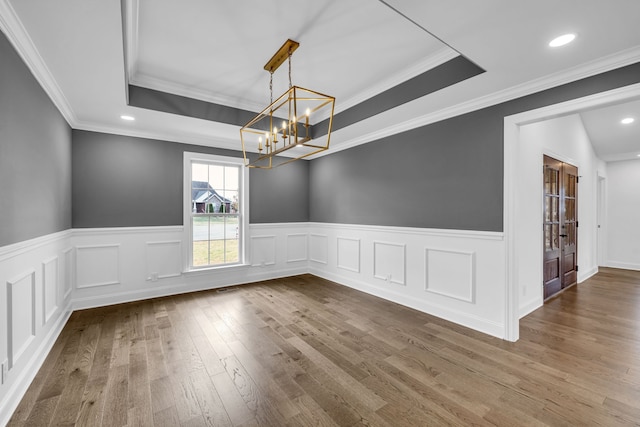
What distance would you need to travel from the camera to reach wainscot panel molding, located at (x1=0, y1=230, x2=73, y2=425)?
183 centimetres

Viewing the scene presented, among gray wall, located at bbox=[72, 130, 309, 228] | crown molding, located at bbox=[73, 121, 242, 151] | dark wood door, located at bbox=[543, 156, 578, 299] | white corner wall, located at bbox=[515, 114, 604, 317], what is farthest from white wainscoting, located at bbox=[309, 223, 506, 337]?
gray wall, located at bbox=[72, 130, 309, 228]

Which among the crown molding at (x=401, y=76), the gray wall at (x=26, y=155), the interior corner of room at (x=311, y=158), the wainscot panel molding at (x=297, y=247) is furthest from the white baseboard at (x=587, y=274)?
the gray wall at (x=26, y=155)

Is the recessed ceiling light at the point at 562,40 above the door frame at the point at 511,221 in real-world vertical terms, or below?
above

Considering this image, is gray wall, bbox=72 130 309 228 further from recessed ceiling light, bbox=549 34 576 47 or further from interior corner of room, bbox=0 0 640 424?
recessed ceiling light, bbox=549 34 576 47

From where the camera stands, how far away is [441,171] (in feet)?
11.5

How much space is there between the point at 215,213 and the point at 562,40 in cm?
475

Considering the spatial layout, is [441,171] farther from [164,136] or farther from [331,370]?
[164,136]

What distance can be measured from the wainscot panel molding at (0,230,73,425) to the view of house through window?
1820 millimetres

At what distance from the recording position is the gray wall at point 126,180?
150 inches

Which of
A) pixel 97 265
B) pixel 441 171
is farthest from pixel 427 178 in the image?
pixel 97 265

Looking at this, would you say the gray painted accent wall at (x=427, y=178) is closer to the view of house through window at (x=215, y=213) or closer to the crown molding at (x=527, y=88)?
the crown molding at (x=527, y=88)

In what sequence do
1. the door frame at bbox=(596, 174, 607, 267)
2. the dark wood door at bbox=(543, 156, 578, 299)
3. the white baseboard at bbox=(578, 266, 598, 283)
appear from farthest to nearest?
the door frame at bbox=(596, 174, 607, 267), the white baseboard at bbox=(578, 266, 598, 283), the dark wood door at bbox=(543, 156, 578, 299)

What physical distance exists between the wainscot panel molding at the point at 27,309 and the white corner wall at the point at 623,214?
32.4 ft

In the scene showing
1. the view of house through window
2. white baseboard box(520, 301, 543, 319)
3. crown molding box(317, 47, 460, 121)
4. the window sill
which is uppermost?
crown molding box(317, 47, 460, 121)
